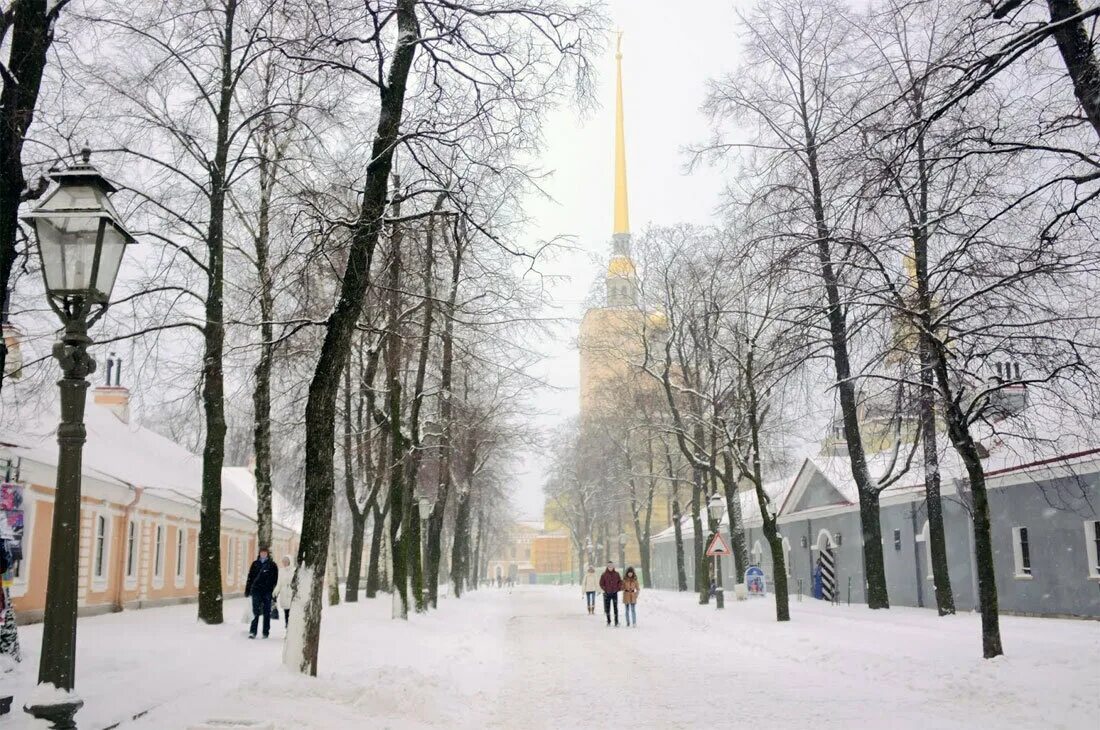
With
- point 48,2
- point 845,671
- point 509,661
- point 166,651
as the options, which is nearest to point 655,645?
point 509,661

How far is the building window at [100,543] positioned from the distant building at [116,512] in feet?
0.08

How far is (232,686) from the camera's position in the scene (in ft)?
34.6

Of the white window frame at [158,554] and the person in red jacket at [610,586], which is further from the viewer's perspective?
the white window frame at [158,554]

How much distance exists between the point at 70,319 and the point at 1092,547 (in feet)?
75.2

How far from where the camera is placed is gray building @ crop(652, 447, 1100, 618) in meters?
22.9

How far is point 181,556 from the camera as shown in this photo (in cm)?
3347

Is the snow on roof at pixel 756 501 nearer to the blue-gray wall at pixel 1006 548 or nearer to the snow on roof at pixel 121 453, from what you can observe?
the blue-gray wall at pixel 1006 548

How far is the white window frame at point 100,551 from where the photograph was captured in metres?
25.3

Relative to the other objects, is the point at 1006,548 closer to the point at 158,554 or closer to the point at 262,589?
the point at 262,589

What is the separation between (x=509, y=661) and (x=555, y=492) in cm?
6053

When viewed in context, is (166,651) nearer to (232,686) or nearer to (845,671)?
(232,686)

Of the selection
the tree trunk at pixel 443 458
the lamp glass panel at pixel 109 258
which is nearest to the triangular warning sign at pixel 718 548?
the tree trunk at pixel 443 458

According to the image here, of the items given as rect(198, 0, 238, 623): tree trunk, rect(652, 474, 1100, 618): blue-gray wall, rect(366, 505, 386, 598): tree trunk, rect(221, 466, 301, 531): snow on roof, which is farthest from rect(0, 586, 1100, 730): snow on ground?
rect(221, 466, 301, 531): snow on roof

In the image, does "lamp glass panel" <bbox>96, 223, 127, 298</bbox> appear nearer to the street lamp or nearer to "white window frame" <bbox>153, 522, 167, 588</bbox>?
the street lamp
